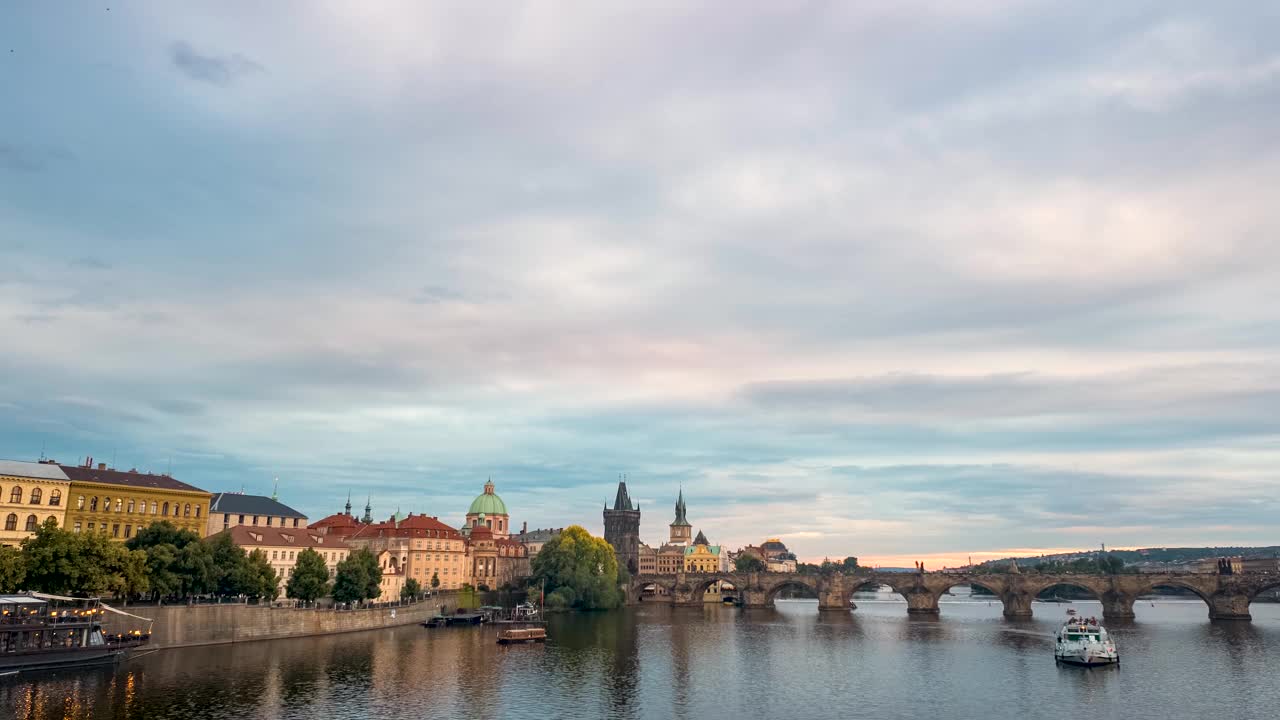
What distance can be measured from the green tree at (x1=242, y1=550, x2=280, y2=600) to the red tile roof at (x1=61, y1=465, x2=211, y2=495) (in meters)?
22.6

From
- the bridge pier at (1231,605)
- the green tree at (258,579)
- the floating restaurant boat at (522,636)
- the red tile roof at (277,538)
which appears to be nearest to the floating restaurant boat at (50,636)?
the green tree at (258,579)

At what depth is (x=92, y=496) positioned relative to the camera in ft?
389

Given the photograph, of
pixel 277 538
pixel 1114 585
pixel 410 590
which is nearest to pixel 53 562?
pixel 277 538

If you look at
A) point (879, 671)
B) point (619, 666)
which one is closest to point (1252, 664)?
point (879, 671)

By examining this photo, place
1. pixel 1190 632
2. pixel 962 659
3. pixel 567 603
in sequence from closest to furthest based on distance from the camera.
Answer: pixel 962 659, pixel 1190 632, pixel 567 603

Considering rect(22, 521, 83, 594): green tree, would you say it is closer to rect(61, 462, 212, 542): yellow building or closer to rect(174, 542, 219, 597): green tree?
rect(174, 542, 219, 597): green tree

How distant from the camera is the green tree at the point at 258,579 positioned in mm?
112938

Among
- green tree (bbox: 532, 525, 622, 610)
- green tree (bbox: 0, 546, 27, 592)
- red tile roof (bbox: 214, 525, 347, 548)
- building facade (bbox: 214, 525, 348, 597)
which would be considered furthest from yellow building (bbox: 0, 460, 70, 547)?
green tree (bbox: 532, 525, 622, 610)

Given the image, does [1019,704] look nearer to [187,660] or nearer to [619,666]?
[619,666]

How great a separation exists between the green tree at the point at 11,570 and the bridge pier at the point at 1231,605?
194 m

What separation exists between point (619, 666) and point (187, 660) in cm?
4613

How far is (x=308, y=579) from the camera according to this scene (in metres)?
124

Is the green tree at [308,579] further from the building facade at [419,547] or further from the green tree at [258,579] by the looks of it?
the building facade at [419,547]

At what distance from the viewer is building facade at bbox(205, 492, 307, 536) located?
14975cm
